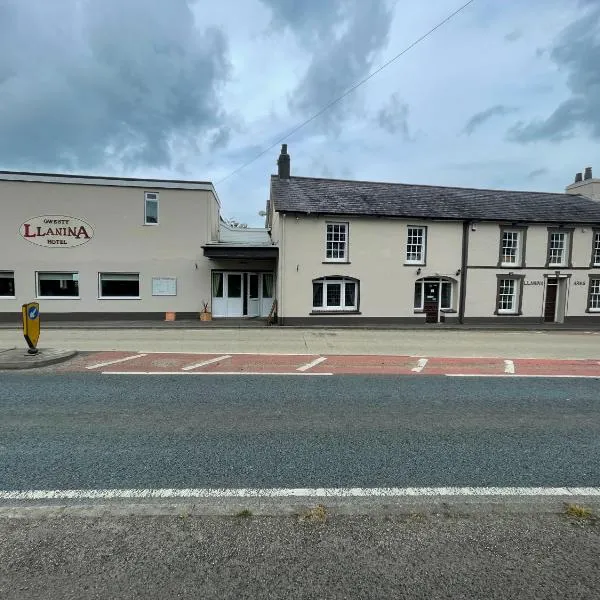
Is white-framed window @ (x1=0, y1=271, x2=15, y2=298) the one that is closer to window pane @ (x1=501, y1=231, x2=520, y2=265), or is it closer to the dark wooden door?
window pane @ (x1=501, y1=231, x2=520, y2=265)

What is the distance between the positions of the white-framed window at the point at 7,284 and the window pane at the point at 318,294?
14.2m

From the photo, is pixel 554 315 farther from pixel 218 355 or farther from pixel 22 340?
pixel 22 340

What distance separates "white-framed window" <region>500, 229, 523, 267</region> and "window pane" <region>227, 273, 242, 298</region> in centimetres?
1354

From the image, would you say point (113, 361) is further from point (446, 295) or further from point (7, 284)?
point (446, 295)

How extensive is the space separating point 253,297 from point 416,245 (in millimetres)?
8727

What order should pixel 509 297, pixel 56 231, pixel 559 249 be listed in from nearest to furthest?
pixel 56 231, pixel 509 297, pixel 559 249

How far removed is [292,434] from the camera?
15.6 feet

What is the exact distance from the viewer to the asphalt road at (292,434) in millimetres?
3762

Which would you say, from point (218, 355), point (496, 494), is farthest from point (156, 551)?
point (218, 355)

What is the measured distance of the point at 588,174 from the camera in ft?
89.1

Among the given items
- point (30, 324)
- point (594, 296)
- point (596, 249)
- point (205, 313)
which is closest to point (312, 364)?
point (30, 324)

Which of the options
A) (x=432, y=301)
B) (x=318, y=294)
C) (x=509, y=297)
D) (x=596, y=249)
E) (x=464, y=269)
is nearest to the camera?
(x=318, y=294)

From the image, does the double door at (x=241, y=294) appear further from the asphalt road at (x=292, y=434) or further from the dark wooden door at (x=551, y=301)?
the dark wooden door at (x=551, y=301)

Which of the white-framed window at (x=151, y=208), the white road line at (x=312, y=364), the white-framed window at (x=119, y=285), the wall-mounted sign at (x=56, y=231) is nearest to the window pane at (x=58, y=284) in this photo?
the white-framed window at (x=119, y=285)
